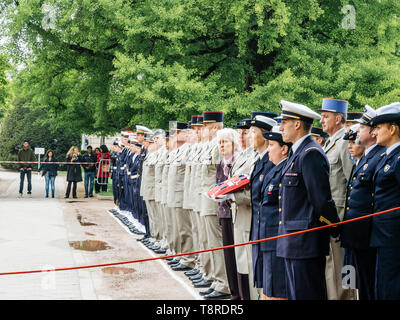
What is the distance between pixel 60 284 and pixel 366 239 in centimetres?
489

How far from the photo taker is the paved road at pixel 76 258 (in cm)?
783

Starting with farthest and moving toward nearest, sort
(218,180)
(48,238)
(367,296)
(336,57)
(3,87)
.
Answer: (3,87) → (336,57) → (48,238) → (218,180) → (367,296)

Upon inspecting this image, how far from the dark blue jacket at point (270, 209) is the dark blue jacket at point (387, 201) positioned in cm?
85

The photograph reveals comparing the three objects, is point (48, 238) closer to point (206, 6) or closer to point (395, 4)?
point (206, 6)

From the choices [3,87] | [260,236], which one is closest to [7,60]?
[3,87]

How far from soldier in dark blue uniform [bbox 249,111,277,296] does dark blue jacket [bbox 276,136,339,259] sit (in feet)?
2.19

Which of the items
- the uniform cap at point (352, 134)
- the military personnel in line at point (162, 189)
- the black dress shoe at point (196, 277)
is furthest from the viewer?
the military personnel in line at point (162, 189)

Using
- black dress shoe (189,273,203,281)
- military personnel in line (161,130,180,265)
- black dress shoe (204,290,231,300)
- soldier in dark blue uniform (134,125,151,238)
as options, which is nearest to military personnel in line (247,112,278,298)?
black dress shoe (204,290,231,300)

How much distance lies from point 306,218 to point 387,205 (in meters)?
0.71

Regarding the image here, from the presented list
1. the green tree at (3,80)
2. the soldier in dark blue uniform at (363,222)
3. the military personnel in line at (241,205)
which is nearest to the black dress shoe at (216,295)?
the military personnel in line at (241,205)

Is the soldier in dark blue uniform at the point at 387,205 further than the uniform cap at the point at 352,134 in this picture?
No

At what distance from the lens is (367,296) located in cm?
518

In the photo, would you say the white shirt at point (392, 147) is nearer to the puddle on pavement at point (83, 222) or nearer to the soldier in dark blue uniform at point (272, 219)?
the soldier in dark blue uniform at point (272, 219)

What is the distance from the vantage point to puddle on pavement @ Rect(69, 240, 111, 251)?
11.5 meters
